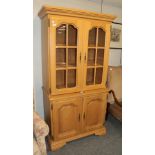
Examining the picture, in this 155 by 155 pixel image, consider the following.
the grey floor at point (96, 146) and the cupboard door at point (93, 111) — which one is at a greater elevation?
the cupboard door at point (93, 111)

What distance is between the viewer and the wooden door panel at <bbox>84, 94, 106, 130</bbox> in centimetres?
218

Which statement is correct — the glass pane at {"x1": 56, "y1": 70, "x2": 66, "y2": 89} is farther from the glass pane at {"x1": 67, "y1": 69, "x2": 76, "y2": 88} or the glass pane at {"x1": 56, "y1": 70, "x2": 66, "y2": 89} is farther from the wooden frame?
the wooden frame

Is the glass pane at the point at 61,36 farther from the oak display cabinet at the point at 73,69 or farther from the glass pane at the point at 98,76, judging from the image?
the glass pane at the point at 98,76

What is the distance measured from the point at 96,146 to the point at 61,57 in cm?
138

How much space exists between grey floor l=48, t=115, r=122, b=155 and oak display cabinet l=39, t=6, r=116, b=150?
9 centimetres

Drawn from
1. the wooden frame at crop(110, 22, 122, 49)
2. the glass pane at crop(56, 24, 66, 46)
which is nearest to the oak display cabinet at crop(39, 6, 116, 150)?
the glass pane at crop(56, 24, 66, 46)

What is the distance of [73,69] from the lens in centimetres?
203

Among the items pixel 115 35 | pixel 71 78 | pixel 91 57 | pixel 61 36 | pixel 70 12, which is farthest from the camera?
pixel 115 35

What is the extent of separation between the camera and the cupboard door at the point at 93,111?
7.15ft

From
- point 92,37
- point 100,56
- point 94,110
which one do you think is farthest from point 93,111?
point 92,37

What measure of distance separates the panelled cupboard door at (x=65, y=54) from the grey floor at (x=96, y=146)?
821 millimetres

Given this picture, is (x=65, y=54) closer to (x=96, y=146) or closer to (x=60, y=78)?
(x=60, y=78)

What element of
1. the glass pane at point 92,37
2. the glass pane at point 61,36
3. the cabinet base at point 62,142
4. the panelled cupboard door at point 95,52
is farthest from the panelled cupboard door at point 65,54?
the cabinet base at point 62,142
